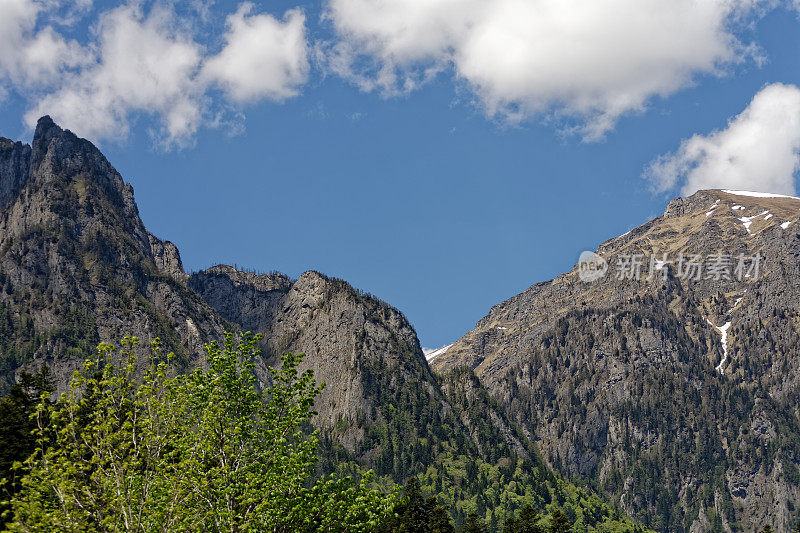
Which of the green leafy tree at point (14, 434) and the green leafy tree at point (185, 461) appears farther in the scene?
the green leafy tree at point (14, 434)

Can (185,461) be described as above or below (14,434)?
below

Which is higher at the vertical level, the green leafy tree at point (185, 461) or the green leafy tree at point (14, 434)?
the green leafy tree at point (14, 434)

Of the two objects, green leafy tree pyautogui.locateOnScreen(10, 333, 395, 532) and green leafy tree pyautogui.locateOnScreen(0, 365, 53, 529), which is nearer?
green leafy tree pyautogui.locateOnScreen(10, 333, 395, 532)

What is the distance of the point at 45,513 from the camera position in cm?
3353

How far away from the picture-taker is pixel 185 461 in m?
34.8

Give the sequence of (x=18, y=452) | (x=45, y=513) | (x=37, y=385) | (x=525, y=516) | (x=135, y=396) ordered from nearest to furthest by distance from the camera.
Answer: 1. (x=45, y=513)
2. (x=135, y=396)
3. (x=18, y=452)
4. (x=37, y=385)
5. (x=525, y=516)

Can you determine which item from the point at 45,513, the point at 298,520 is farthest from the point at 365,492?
the point at 45,513

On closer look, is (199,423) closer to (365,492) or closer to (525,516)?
(365,492)

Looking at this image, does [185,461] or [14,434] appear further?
[14,434]

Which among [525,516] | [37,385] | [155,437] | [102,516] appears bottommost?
[525,516]

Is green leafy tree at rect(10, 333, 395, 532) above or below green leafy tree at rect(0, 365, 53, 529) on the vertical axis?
below

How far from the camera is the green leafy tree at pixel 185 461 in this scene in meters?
34.0

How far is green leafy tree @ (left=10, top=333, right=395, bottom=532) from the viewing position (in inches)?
1337

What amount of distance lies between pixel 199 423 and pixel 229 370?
9.80 ft
